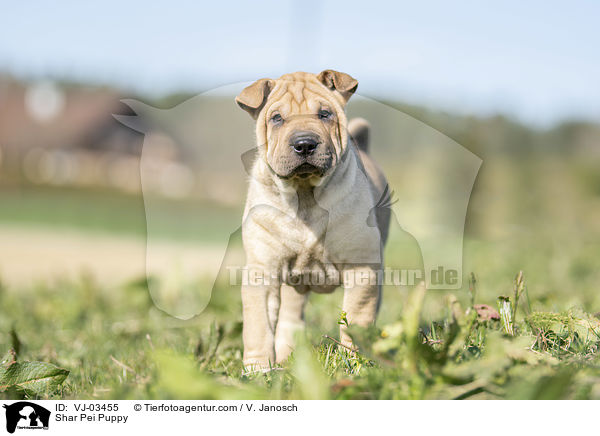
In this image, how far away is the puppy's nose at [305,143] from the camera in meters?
2.36

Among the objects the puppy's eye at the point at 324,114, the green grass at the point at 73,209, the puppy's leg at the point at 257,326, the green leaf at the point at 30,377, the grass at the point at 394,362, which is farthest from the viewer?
the green grass at the point at 73,209

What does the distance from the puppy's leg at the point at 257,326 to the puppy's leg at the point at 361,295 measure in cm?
33

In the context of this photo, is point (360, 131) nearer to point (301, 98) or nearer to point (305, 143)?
point (301, 98)

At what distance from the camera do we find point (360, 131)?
318 centimetres

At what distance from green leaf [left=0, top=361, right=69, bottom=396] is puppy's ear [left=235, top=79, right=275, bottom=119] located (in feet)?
4.14

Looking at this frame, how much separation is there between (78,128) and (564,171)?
18447 mm

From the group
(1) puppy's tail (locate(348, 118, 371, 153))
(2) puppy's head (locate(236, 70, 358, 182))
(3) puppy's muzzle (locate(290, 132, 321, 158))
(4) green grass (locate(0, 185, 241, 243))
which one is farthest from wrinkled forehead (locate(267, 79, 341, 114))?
(4) green grass (locate(0, 185, 241, 243))

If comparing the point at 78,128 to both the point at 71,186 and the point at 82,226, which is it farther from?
the point at 82,226

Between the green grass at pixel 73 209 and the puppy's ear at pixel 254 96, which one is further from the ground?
the puppy's ear at pixel 254 96

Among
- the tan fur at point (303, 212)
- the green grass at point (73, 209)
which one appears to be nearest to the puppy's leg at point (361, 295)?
the tan fur at point (303, 212)

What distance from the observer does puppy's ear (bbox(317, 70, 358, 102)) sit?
2.54 metres

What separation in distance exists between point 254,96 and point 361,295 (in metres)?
0.96
